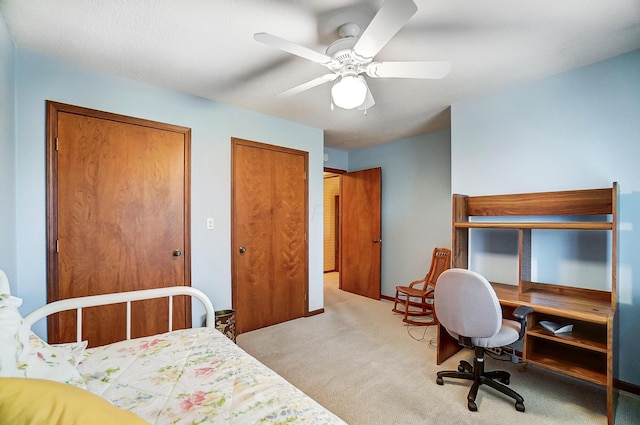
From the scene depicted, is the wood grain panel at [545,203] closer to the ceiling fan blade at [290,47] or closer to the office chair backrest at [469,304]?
the office chair backrest at [469,304]

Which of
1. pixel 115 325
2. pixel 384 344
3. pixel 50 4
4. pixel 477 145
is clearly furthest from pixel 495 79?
pixel 115 325

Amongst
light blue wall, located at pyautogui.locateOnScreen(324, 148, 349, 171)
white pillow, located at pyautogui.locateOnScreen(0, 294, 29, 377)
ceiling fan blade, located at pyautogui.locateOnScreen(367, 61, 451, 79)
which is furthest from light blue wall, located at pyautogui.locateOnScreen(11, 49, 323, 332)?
ceiling fan blade, located at pyautogui.locateOnScreen(367, 61, 451, 79)

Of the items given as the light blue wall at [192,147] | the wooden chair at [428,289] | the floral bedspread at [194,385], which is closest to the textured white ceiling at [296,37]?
the light blue wall at [192,147]

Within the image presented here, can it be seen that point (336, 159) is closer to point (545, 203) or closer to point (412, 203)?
point (412, 203)

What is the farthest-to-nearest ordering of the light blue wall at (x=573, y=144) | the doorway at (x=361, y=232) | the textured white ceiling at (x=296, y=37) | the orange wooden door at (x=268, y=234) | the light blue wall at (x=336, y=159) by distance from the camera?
1. the light blue wall at (x=336, y=159)
2. the doorway at (x=361, y=232)
3. the orange wooden door at (x=268, y=234)
4. the light blue wall at (x=573, y=144)
5. the textured white ceiling at (x=296, y=37)

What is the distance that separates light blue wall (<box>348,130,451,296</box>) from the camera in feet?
12.5

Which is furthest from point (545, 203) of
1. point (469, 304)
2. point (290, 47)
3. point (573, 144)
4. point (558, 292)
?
point (290, 47)

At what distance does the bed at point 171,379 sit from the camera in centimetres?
89

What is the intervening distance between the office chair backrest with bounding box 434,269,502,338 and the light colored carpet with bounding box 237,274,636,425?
50cm

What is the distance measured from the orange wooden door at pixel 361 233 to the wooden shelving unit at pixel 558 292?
1846 mm

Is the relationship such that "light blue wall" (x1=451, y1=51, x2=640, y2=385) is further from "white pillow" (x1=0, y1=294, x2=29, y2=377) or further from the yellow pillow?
"white pillow" (x1=0, y1=294, x2=29, y2=377)

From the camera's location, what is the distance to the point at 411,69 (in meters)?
1.62

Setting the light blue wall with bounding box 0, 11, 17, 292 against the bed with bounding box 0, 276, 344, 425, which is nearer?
the bed with bounding box 0, 276, 344, 425

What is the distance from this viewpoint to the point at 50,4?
1.54 meters
